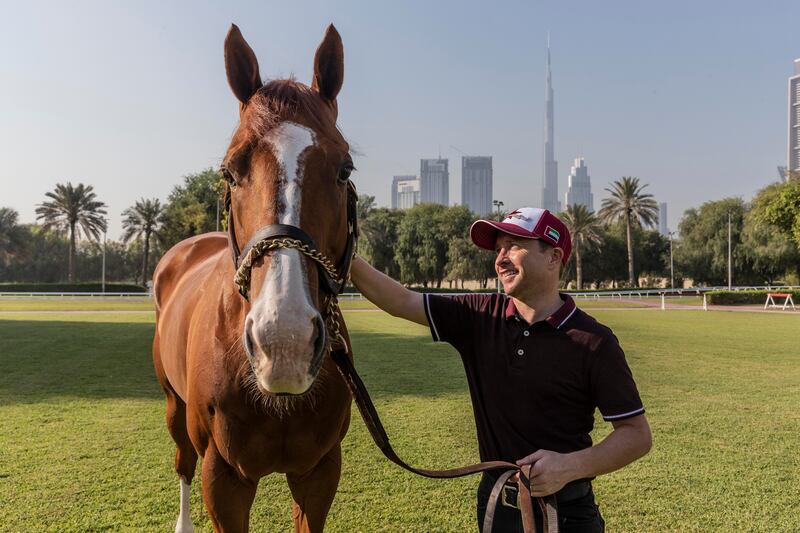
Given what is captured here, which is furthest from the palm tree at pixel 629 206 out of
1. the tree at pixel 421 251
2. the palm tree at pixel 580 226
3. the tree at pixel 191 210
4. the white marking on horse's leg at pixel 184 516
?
the white marking on horse's leg at pixel 184 516

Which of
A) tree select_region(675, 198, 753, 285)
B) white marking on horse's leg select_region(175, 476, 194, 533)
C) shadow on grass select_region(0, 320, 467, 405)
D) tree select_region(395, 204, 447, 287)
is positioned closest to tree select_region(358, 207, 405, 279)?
tree select_region(395, 204, 447, 287)

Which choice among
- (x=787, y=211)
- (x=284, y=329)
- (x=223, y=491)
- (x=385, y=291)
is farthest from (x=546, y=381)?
(x=787, y=211)

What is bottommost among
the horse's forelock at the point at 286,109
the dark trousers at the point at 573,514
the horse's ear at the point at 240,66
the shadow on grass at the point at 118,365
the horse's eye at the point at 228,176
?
the shadow on grass at the point at 118,365

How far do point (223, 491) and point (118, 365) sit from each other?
9.71m

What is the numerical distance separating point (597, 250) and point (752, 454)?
61369 mm

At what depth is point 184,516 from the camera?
3885 mm

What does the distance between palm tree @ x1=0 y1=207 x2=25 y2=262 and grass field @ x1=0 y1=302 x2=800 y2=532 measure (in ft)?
199

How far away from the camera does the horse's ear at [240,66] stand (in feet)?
7.24

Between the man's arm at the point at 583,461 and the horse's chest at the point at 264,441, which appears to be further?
the horse's chest at the point at 264,441

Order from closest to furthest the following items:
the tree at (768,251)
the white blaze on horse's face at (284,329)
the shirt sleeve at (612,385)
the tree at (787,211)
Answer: the white blaze on horse's face at (284,329), the shirt sleeve at (612,385), the tree at (787,211), the tree at (768,251)

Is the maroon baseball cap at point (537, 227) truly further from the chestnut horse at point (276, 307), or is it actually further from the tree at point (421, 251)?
the tree at point (421, 251)

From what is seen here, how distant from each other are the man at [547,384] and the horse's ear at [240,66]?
46.7 inches

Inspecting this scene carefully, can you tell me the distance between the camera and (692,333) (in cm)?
1703

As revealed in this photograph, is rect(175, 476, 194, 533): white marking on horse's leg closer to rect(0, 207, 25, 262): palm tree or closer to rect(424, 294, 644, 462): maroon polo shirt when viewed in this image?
rect(424, 294, 644, 462): maroon polo shirt
